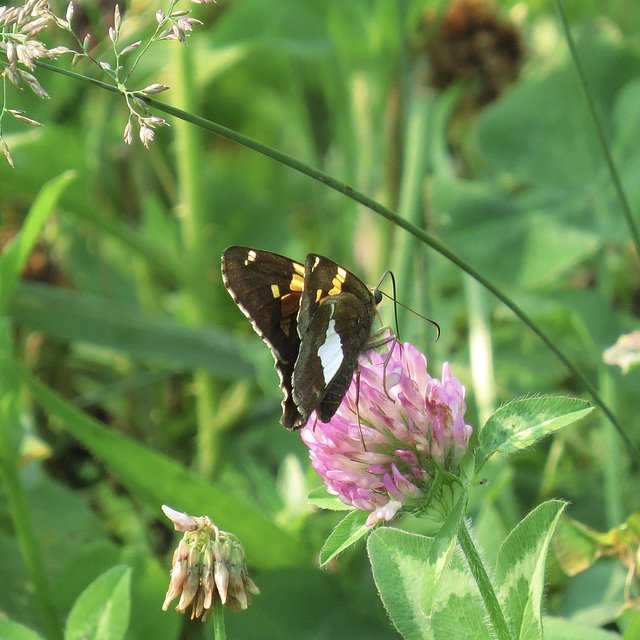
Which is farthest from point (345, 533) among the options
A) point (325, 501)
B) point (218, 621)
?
point (218, 621)

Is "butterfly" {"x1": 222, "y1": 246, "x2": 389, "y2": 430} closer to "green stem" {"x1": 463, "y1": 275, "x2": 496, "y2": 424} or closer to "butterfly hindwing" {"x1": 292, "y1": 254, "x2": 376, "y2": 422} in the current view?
"butterfly hindwing" {"x1": 292, "y1": 254, "x2": 376, "y2": 422}

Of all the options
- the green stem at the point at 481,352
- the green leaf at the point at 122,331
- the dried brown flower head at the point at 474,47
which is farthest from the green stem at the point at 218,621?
the dried brown flower head at the point at 474,47

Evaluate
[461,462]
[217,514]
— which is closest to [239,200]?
[217,514]

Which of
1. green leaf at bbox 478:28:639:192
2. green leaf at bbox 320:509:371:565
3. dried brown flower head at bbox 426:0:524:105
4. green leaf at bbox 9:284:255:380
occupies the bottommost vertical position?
green leaf at bbox 320:509:371:565

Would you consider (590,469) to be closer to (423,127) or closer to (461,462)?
(423,127)

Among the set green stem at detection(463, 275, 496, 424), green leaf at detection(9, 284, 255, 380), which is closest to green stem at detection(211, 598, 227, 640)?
green stem at detection(463, 275, 496, 424)

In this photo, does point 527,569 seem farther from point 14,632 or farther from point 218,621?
point 14,632
